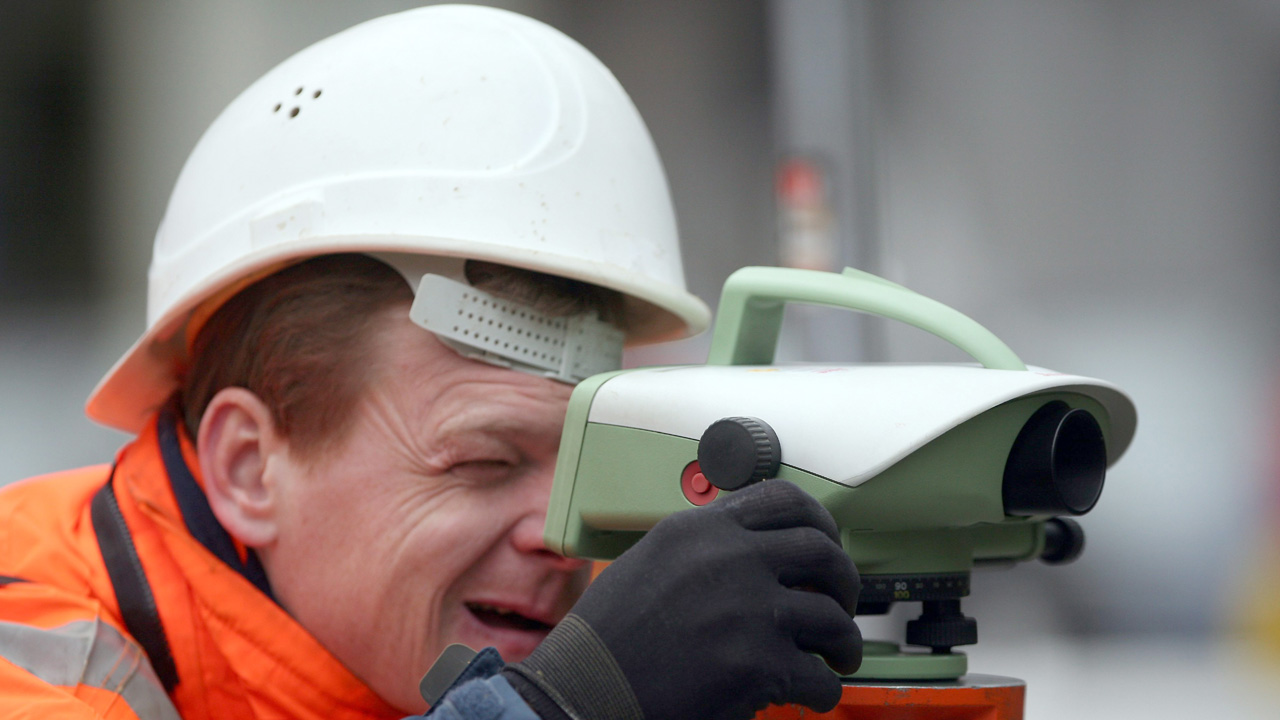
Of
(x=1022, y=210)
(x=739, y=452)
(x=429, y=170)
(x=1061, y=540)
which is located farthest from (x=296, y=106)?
(x=1022, y=210)

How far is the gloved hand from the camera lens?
95 cm

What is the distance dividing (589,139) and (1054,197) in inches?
183

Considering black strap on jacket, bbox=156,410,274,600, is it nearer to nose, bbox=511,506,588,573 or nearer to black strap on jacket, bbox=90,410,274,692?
black strap on jacket, bbox=90,410,274,692

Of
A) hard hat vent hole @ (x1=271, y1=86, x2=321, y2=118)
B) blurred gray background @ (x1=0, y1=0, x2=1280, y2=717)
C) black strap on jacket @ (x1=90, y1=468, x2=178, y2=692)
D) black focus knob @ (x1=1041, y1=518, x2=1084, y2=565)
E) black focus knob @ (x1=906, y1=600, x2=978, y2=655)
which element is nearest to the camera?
black focus knob @ (x1=906, y1=600, x2=978, y2=655)

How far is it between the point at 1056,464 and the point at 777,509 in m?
0.24

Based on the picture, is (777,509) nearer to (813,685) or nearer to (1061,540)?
(813,685)

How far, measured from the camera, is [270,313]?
1466mm

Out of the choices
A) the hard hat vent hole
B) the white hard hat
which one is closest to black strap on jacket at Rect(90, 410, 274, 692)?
the white hard hat

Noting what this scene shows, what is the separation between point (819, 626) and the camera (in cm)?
96

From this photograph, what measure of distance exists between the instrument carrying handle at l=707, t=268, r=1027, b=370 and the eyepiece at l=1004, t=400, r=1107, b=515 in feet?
0.41

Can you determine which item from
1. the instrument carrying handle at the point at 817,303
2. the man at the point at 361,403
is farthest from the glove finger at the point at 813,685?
the man at the point at 361,403

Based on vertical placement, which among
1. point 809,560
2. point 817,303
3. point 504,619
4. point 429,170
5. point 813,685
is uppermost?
point 429,170

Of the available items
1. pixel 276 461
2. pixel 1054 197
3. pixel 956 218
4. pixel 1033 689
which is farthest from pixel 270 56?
pixel 276 461

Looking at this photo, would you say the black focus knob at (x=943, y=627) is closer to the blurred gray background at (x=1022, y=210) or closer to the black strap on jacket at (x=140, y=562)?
the black strap on jacket at (x=140, y=562)
